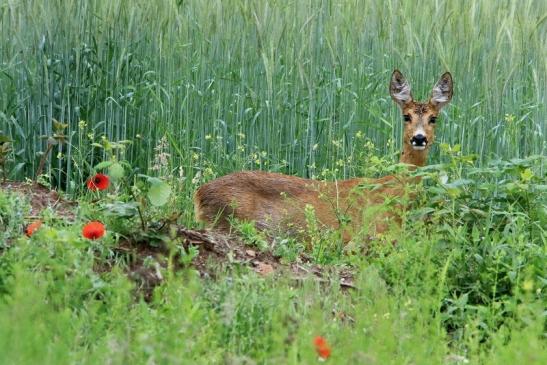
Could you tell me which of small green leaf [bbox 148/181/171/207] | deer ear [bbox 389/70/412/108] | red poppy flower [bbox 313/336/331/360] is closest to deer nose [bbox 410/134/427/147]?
deer ear [bbox 389/70/412/108]

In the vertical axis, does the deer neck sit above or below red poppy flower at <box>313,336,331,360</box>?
below

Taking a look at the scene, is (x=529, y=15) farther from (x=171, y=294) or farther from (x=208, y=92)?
(x=171, y=294)

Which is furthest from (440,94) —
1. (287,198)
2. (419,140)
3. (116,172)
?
(116,172)

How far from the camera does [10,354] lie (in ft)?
12.6

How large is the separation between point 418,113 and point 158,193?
3.54 m

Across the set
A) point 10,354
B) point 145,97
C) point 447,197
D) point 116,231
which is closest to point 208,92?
point 145,97

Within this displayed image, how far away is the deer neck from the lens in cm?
923

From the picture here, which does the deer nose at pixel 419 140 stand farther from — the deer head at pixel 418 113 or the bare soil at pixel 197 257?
the bare soil at pixel 197 257

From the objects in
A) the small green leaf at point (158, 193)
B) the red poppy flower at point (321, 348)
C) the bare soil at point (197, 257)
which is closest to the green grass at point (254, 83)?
the bare soil at point (197, 257)

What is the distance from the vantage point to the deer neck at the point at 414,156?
923 cm

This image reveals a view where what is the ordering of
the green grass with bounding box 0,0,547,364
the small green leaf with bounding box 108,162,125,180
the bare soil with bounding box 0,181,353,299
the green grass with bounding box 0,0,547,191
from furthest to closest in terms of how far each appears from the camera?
the green grass with bounding box 0,0,547,191 < the green grass with bounding box 0,0,547,364 < the small green leaf with bounding box 108,162,125,180 < the bare soil with bounding box 0,181,353,299

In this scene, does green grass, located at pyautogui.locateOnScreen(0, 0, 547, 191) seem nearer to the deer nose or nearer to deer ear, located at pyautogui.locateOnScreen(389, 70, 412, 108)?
deer ear, located at pyautogui.locateOnScreen(389, 70, 412, 108)

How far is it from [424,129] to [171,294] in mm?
4512

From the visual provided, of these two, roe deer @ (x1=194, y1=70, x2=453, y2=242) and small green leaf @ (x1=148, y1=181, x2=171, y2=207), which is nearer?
small green leaf @ (x1=148, y1=181, x2=171, y2=207)
